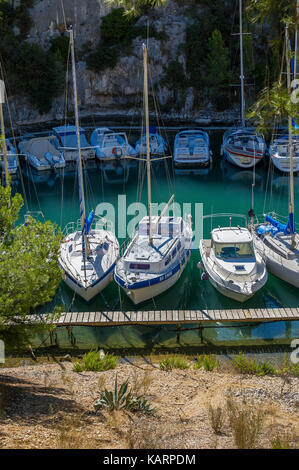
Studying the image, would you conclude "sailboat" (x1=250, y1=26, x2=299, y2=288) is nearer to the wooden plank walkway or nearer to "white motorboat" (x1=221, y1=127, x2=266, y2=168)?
the wooden plank walkway

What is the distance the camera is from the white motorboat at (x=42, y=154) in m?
36.8

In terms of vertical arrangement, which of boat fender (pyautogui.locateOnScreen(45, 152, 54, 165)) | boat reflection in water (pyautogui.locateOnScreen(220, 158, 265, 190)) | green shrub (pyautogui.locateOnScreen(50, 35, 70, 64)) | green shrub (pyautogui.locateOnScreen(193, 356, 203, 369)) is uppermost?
green shrub (pyautogui.locateOnScreen(50, 35, 70, 64))

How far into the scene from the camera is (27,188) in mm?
34375

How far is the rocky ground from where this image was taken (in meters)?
8.41

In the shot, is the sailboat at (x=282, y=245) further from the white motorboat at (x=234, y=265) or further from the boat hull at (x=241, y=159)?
the boat hull at (x=241, y=159)

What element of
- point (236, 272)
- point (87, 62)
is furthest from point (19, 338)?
point (87, 62)

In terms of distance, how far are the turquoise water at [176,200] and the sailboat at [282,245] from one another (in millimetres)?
749

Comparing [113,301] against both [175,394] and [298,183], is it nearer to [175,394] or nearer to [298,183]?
[175,394]

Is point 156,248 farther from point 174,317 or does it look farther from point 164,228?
point 174,317

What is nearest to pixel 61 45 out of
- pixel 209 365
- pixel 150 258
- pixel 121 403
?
pixel 150 258

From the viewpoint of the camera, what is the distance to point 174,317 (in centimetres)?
1678

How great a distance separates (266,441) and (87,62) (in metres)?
45.8

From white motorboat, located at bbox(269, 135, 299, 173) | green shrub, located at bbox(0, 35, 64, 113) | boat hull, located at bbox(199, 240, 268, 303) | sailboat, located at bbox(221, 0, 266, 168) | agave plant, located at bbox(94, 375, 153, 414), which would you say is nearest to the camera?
agave plant, located at bbox(94, 375, 153, 414)

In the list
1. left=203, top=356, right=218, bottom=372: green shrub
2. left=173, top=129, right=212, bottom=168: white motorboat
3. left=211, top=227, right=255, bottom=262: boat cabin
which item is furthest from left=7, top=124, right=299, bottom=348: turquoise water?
left=203, top=356, right=218, bottom=372: green shrub
